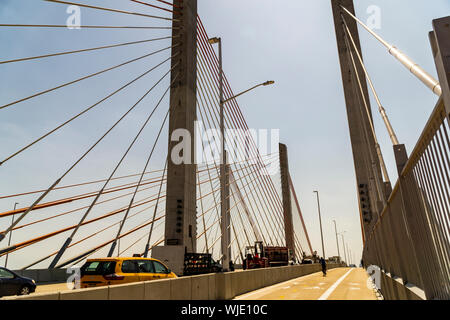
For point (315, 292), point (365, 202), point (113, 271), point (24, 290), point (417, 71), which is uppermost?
point (365, 202)

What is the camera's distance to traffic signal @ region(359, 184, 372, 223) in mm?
27266

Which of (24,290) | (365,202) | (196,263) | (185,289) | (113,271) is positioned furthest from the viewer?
(365,202)

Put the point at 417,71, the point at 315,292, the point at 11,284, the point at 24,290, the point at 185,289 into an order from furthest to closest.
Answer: the point at 315,292 → the point at 24,290 → the point at 11,284 → the point at 185,289 → the point at 417,71

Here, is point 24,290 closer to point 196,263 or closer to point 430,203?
point 196,263

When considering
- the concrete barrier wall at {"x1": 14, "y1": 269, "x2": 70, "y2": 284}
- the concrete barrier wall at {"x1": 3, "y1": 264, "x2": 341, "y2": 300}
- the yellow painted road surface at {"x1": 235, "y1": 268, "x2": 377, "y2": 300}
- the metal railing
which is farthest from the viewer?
the concrete barrier wall at {"x1": 14, "y1": 269, "x2": 70, "y2": 284}

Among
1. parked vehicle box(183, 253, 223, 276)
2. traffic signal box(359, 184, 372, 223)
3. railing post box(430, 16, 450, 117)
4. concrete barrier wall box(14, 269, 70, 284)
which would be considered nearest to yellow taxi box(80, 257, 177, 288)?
parked vehicle box(183, 253, 223, 276)

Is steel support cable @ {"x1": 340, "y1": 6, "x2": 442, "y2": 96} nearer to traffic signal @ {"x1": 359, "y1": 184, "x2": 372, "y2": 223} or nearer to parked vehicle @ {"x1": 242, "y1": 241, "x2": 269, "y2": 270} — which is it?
traffic signal @ {"x1": 359, "y1": 184, "x2": 372, "y2": 223}

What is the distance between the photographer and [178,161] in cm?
2078

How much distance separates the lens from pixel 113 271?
33.2ft

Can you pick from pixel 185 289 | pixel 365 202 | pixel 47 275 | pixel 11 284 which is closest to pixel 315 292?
pixel 185 289

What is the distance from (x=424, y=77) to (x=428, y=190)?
1404 millimetres

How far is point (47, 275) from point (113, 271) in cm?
1166

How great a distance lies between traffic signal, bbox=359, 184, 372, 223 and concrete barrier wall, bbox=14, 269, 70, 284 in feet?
70.3
